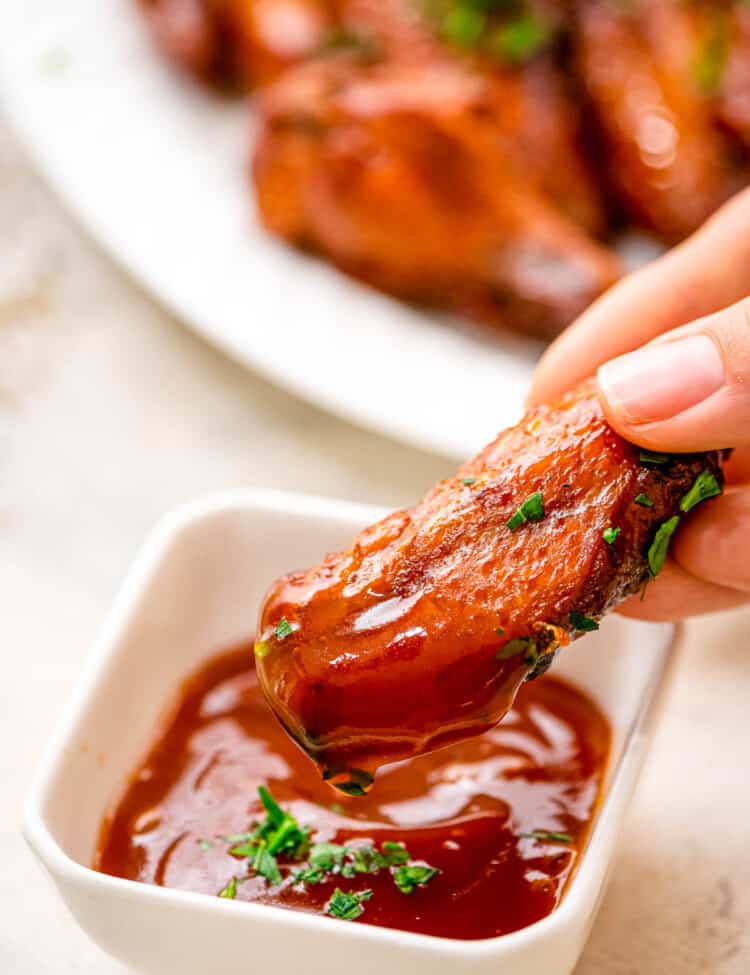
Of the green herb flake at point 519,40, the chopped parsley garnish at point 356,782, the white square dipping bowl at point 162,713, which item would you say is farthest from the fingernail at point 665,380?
the green herb flake at point 519,40

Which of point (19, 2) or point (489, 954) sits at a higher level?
point (19, 2)

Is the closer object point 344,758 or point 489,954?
point 489,954

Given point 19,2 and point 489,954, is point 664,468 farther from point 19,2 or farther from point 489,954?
point 19,2

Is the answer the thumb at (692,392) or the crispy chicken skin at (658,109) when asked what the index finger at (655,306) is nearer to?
the thumb at (692,392)

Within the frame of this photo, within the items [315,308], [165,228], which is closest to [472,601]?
[315,308]

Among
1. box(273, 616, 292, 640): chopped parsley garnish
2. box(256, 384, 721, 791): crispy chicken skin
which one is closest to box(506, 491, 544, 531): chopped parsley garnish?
box(256, 384, 721, 791): crispy chicken skin

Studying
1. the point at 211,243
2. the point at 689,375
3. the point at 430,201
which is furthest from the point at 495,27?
the point at 689,375

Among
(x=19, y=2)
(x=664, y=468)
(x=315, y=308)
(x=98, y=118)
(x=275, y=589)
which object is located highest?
(x=19, y=2)
